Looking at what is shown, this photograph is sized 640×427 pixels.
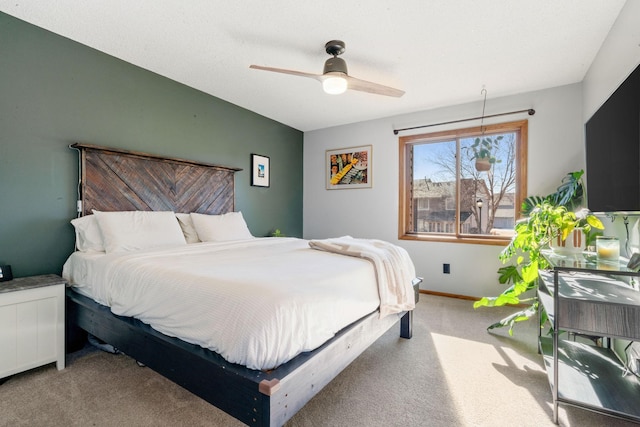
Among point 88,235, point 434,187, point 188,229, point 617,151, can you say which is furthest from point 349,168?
point 88,235

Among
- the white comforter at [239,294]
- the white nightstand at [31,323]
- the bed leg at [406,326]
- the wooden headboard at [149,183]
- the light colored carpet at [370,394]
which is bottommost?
the light colored carpet at [370,394]

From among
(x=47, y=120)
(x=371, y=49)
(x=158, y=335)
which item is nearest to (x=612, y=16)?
(x=371, y=49)

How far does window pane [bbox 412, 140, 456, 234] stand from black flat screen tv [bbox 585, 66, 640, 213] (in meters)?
1.83

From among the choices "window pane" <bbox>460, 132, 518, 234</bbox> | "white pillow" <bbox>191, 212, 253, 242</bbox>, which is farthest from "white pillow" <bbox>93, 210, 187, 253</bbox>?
"window pane" <bbox>460, 132, 518, 234</bbox>

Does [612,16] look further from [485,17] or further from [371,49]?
[371,49]

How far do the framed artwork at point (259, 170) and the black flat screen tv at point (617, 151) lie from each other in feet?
11.5

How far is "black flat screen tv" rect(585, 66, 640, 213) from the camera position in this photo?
145 cm

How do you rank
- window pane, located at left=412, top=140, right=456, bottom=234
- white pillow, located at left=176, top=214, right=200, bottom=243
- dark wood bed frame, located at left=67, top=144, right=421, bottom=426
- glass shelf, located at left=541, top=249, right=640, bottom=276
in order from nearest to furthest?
1. dark wood bed frame, located at left=67, top=144, right=421, bottom=426
2. glass shelf, located at left=541, top=249, right=640, bottom=276
3. white pillow, located at left=176, top=214, right=200, bottom=243
4. window pane, located at left=412, top=140, right=456, bottom=234

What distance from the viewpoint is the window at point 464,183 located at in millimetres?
3566

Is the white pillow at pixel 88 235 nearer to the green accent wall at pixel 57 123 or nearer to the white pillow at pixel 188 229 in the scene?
the green accent wall at pixel 57 123

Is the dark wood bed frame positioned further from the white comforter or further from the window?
the window

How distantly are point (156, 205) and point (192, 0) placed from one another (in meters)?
1.85

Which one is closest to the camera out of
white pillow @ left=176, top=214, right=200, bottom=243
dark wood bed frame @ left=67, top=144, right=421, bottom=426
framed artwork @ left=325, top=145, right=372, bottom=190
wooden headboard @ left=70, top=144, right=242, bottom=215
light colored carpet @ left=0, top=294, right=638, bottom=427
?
dark wood bed frame @ left=67, top=144, right=421, bottom=426

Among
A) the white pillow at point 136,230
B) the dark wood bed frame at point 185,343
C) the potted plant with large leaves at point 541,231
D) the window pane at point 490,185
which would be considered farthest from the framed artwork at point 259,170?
the potted plant with large leaves at point 541,231
